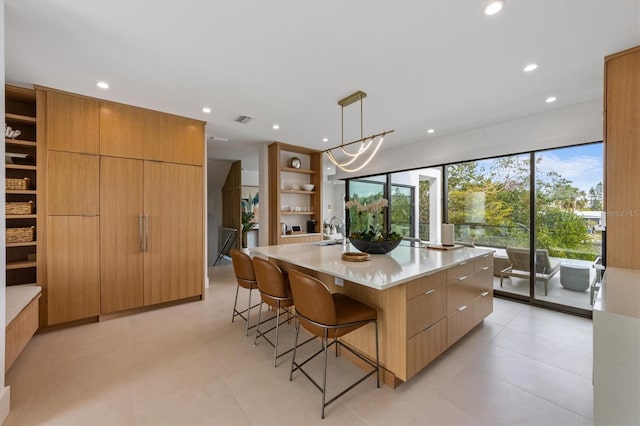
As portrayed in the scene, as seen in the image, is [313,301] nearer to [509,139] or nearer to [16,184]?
[16,184]

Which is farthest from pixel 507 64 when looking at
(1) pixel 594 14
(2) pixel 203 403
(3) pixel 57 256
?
(3) pixel 57 256

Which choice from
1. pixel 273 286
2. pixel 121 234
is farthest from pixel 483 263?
pixel 121 234

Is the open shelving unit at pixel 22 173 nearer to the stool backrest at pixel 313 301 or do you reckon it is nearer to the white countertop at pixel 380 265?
the white countertop at pixel 380 265

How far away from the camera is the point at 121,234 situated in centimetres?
328

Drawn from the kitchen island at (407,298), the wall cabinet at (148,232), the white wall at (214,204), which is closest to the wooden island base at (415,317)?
the kitchen island at (407,298)

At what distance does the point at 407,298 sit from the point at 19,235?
3.90 m

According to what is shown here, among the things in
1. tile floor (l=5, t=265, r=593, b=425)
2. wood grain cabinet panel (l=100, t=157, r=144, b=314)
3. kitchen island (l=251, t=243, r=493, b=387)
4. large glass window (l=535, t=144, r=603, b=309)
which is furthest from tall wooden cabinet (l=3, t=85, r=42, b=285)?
large glass window (l=535, t=144, r=603, b=309)

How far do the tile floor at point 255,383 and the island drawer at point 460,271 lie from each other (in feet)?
2.31

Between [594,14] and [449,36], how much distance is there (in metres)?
0.90

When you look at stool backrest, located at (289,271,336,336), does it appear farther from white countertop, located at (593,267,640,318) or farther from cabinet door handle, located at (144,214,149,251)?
cabinet door handle, located at (144,214,149,251)

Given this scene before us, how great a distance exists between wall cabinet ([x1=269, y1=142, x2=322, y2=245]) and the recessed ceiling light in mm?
3800

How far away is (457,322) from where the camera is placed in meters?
2.46

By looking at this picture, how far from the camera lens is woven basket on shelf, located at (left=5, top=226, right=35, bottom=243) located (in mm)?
2703

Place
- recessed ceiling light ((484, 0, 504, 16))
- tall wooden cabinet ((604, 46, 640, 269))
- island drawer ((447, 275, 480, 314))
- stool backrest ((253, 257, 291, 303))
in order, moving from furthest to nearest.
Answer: island drawer ((447, 275, 480, 314)) → stool backrest ((253, 257, 291, 303)) → tall wooden cabinet ((604, 46, 640, 269)) → recessed ceiling light ((484, 0, 504, 16))
